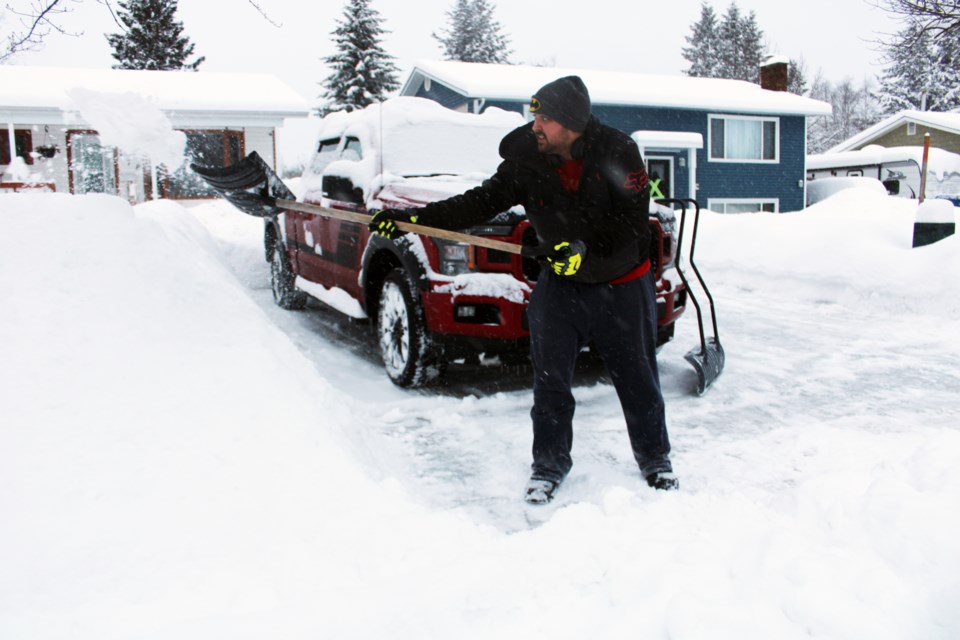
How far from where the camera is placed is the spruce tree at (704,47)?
59.2 metres

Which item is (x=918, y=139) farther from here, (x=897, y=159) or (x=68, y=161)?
(x=68, y=161)

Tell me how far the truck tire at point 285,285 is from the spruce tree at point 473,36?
4484cm

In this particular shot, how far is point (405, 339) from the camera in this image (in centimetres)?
515

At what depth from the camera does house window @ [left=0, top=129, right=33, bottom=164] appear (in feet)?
66.8

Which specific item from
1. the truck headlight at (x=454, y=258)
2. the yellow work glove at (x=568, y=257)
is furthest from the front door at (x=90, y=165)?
the yellow work glove at (x=568, y=257)

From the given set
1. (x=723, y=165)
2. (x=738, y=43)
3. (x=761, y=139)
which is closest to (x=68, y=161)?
(x=723, y=165)

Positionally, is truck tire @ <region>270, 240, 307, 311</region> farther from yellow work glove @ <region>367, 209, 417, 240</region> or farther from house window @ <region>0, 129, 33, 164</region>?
house window @ <region>0, 129, 33, 164</region>

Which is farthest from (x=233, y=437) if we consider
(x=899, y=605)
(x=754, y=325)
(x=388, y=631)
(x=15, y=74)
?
(x=15, y=74)

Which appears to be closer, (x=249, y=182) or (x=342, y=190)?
(x=342, y=190)

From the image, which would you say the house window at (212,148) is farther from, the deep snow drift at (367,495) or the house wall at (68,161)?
the deep snow drift at (367,495)

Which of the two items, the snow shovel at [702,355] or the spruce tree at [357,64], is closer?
the snow shovel at [702,355]

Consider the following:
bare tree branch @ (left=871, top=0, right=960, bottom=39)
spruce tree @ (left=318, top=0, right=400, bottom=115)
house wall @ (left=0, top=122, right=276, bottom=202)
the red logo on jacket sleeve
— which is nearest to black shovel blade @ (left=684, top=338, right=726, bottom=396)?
the red logo on jacket sleeve

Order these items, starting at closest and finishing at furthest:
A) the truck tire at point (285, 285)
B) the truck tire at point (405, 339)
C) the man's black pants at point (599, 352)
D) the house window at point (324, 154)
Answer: the man's black pants at point (599, 352) < the truck tire at point (405, 339) < the house window at point (324, 154) < the truck tire at point (285, 285)

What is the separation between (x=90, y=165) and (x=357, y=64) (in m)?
17.0
